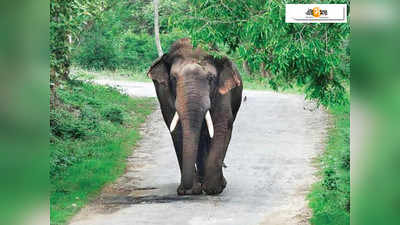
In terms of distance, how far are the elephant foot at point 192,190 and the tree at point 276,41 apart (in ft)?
4.92

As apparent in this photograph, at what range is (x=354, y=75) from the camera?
15.3 ft

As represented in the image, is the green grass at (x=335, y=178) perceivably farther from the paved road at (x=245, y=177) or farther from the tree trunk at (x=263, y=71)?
the tree trunk at (x=263, y=71)

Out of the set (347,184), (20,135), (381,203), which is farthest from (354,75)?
(20,135)

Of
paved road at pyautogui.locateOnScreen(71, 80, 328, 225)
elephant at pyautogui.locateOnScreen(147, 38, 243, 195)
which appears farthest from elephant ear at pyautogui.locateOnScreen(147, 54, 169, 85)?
paved road at pyautogui.locateOnScreen(71, 80, 328, 225)

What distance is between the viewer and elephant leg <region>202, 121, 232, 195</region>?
718 cm

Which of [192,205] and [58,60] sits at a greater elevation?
[58,60]

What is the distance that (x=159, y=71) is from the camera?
7574mm

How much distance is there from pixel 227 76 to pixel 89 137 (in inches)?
56.7

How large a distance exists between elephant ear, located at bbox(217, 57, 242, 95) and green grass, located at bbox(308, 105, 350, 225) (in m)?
1.13

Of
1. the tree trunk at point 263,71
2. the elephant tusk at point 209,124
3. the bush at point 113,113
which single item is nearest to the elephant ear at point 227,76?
the elephant tusk at point 209,124

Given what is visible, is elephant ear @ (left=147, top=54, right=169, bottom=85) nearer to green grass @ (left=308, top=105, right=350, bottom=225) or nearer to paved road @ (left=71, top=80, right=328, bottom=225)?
paved road @ (left=71, top=80, right=328, bottom=225)

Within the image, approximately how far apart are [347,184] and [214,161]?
1.84 m

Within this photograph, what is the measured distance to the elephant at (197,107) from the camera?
23.2 feet

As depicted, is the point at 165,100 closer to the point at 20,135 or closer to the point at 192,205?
the point at 192,205
